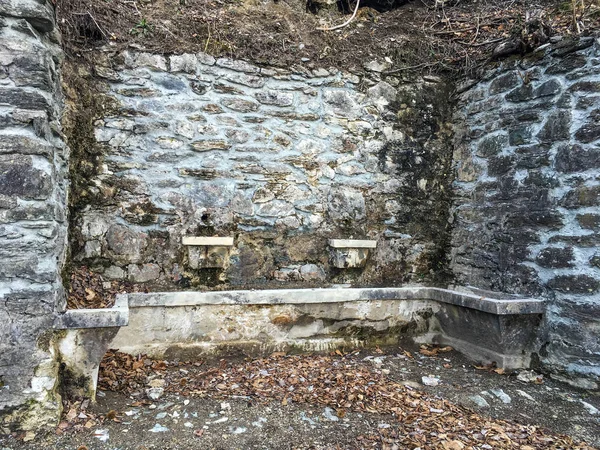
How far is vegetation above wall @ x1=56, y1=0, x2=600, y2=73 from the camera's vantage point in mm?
3350

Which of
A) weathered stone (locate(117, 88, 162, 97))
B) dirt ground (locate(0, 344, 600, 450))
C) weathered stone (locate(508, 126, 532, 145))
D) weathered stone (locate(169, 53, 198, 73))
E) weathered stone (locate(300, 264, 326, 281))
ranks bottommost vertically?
dirt ground (locate(0, 344, 600, 450))

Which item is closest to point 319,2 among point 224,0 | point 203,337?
point 224,0

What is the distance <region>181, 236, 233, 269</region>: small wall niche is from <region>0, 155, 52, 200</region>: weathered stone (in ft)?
4.03

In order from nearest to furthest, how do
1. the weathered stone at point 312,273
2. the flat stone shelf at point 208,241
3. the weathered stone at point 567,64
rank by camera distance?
the weathered stone at point 567,64 < the flat stone shelf at point 208,241 < the weathered stone at point 312,273

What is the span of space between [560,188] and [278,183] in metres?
2.26

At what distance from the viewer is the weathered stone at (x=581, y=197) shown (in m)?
2.99

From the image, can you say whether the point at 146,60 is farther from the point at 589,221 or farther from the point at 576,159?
the point at 589,221

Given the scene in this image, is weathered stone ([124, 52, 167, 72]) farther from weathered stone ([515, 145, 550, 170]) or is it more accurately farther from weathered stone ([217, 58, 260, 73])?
weathered stone ([515, 145, 550, 170])

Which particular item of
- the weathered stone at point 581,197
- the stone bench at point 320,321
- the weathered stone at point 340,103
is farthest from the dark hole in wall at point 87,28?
the weathered stone at point 581,197

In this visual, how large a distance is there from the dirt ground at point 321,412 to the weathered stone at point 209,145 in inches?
68.4

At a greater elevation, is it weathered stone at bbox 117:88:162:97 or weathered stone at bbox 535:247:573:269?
weathered stone at bbox 117:88:162:97

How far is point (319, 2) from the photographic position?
4441mm

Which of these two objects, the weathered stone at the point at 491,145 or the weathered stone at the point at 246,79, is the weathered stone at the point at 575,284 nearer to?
the weathered stone at the point at 491,145

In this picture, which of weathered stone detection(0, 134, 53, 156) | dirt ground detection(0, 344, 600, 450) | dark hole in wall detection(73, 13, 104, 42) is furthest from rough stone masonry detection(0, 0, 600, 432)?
dirt ground detection(0, 344, 600, 450)
